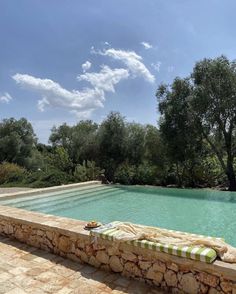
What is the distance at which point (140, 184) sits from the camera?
59.5 ft

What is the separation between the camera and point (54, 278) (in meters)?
4.18

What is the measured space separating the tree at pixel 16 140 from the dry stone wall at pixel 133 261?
2167cm

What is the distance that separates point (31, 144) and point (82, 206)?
59.4ft

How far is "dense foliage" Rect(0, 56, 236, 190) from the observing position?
16.0 m

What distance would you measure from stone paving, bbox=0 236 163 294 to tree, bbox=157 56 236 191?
503 inches

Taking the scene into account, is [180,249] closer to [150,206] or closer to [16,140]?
[150,206]

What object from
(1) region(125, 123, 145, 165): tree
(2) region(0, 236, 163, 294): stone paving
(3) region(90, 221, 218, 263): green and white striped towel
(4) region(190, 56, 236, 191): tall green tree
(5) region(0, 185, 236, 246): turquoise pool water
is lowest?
(2) region(0, 236, 163, 294): stone paving

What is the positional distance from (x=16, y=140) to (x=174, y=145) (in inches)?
619

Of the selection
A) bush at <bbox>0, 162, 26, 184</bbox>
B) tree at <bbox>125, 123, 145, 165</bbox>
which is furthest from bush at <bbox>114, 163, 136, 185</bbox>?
bush at <bbox>0, 162, 26, 184</bbox>

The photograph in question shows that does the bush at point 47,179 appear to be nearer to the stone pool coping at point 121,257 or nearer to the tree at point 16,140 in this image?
the stone pool coping at point 121,257

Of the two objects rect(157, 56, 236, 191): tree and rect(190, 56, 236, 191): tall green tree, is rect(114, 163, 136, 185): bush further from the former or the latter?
rect(190, 56, 236, 191): tall green tree

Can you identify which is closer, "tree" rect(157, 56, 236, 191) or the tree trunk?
"tree" rect(157, 56, 236, 191)

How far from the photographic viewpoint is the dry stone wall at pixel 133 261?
345cm

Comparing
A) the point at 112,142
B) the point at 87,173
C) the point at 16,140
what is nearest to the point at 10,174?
the point at 87,173
